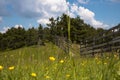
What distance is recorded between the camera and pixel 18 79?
3215 millimetres

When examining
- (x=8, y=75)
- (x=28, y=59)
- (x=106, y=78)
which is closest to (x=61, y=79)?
(x=8, y=75)

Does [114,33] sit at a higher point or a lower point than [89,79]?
higher

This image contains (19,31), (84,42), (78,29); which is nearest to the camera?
(84,42)

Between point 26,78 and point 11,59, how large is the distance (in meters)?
2.61

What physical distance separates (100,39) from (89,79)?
15997 mm

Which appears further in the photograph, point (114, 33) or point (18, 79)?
point (114, 33)

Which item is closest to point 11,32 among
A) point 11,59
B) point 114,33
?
point 114,33

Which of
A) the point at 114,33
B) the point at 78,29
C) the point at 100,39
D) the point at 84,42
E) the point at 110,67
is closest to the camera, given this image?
the point at 110,67

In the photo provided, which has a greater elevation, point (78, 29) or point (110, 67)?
point (78, 29)

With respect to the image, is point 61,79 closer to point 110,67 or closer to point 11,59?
point 110,67

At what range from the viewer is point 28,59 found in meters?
5.38

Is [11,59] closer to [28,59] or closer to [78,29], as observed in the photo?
[28,59]

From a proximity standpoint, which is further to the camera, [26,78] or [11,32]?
[11,32]

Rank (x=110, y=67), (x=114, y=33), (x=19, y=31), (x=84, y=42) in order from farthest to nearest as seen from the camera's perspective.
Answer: (x=19, y=31) → (x=84, y=42) → (x=114, y=33) → (x=110, y=67)
